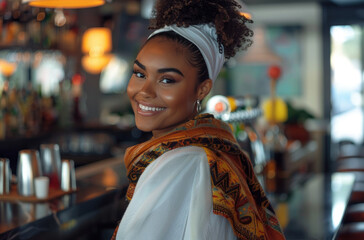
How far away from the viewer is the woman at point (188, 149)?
1131 mm

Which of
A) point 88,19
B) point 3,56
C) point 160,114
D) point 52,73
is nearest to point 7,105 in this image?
point 3,56

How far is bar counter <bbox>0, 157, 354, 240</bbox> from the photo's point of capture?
1.75 metres

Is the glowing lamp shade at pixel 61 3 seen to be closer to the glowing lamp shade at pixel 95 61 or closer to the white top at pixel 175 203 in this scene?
the white top at pixel 175 203

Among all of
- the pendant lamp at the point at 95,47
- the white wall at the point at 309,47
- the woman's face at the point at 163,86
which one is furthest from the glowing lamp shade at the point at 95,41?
the woman's face at the point at 163,86

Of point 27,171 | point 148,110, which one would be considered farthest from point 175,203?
point 27,171

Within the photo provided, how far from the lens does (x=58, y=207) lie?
6.20ft

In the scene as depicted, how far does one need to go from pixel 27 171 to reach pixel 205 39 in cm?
104

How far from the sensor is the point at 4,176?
203cm

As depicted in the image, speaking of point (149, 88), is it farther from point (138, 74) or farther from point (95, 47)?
point (95, 47)

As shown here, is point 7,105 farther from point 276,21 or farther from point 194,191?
point 276,21

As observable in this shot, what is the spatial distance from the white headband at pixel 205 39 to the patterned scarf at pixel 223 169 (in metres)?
0.13

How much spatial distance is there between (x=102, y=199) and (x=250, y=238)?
1.06m

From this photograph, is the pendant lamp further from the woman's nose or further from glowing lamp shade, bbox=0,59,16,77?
the woman's nose

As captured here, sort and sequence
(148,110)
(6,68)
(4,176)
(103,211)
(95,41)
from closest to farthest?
(148,110)
(4,176)
(103,211)
(6,68)
(95,41)
